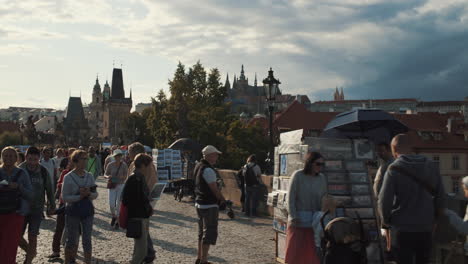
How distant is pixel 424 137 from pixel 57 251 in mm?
76003

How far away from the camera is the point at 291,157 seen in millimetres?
7965

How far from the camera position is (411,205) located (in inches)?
213

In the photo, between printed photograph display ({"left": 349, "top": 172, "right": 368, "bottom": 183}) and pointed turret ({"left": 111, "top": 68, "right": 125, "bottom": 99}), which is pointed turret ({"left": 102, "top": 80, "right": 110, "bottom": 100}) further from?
printed photograph display ({"left": 349, "top": 172, "right": 368, "bottom": 183})

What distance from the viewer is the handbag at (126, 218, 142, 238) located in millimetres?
7180

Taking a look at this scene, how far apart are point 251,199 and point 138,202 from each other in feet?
25.6

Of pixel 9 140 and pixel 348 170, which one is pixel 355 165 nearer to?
pixel 348 170

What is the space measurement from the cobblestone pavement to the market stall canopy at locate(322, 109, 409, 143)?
247 centimetres

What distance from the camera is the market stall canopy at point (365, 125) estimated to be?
9.15m

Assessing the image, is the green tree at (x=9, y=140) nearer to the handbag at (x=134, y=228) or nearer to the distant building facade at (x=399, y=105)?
the handbag at (x=134, y=228)

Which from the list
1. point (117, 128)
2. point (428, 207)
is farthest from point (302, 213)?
point (117, 128)

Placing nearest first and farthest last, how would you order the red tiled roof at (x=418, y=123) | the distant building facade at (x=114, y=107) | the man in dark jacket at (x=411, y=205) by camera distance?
the man in dark jacket at (x=411, y=205)
the red tiled roof at (x=418, y=123)
the distant building facade at (x=114, y=107)

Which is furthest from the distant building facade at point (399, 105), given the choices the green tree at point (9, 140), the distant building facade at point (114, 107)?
the green tree at point (9, 140)

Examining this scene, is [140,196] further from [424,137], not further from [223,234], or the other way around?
[424,137]

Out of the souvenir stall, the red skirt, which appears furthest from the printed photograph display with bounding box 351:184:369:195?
the red skirt
